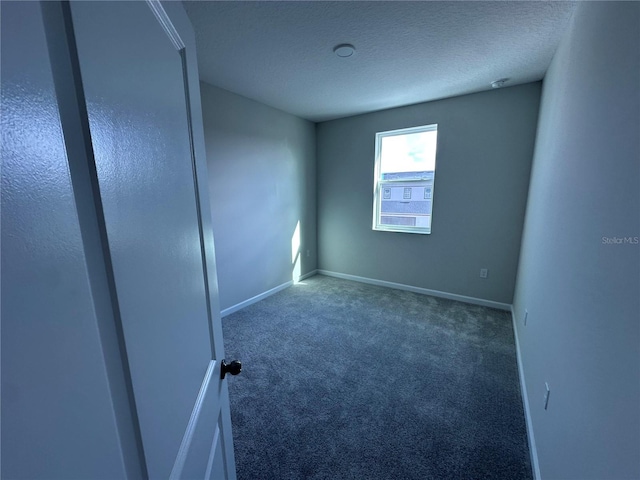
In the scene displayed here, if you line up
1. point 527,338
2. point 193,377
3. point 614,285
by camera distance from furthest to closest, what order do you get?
point 527,338 → point 614,285 → point 193,377

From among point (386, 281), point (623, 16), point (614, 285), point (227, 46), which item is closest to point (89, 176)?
point (614, 285)

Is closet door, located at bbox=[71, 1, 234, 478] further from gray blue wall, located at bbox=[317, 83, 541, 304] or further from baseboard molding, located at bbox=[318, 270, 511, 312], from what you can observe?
baseboard molding, located at bbox=[318, 270, 511, 312]

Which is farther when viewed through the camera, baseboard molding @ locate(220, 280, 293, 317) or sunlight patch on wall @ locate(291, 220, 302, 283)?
sunlight patch on wall @ locate(291, 220, 302, 283)

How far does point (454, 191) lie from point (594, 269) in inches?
98.9

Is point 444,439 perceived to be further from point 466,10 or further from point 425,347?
point 466,10

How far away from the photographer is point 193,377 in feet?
2.18

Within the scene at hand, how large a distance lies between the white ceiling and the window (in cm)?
66

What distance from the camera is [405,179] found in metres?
3.60

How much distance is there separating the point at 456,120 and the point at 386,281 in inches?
90.0

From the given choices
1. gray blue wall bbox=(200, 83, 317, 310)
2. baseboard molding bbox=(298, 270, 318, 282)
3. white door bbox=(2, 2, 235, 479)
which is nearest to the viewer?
white door bbox=(2, 2, 235, 479)

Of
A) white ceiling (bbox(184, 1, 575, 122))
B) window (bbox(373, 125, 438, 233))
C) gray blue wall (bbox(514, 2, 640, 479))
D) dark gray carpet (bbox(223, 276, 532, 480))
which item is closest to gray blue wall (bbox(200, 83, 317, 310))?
white ceiling (bbox(184, 1, 575, 122))

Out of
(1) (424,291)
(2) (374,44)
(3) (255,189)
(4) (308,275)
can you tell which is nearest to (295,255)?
(4) (308,275)

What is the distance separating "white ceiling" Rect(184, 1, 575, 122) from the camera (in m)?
1.56

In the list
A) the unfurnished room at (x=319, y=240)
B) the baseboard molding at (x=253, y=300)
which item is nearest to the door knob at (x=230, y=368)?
the unfurnished room at (x=319, y=240)
